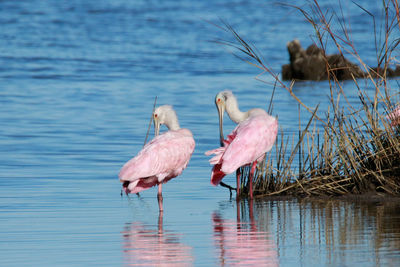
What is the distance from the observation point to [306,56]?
24.3 meters

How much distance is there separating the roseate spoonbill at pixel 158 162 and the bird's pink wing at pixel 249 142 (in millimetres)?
502

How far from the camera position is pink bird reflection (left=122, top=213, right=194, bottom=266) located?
647 centimetres

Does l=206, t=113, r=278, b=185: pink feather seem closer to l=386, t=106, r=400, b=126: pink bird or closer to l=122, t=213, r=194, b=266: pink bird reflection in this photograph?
l=386, t=106, r=400, b=126: pink bird

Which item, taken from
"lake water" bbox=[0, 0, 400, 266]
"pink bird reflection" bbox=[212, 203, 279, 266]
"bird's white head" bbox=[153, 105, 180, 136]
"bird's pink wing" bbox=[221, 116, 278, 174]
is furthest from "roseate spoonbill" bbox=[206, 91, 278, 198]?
"pink bird reflection" bbox=[212, 203, 279, 266]

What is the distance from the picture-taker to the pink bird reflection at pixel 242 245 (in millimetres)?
6410

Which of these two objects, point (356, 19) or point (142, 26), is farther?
point (356, 19)

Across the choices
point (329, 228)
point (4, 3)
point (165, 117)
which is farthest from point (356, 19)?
point (329, 228)

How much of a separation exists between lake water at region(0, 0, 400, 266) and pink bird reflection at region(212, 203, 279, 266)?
14 millimetres

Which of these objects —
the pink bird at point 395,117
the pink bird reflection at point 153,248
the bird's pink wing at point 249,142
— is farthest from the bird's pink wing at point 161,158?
the pink bird at point 395,117

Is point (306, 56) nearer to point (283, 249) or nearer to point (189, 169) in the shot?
point (189, 169)

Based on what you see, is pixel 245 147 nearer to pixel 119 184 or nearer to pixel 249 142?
pixel 249 142

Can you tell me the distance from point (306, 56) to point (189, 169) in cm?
1347

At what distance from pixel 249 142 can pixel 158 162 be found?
3.05 feet

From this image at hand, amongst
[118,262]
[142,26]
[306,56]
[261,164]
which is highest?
[142,26]
